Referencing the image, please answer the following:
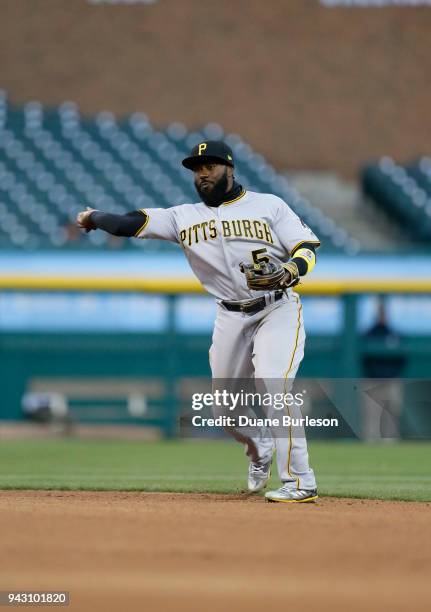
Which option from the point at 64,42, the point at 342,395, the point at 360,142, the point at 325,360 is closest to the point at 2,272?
the point at 325,360

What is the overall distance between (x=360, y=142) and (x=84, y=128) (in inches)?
196

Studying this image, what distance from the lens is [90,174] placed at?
1669 cm

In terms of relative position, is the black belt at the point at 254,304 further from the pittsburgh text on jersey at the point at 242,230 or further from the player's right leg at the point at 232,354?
the pittsburgh text on jersey at the point at 242,230

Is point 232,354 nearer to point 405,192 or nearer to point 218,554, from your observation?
point 218,554

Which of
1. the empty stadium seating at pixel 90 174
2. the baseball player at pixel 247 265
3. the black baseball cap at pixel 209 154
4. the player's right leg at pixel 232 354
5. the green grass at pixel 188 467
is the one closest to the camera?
the baseball player at pixel 247 265

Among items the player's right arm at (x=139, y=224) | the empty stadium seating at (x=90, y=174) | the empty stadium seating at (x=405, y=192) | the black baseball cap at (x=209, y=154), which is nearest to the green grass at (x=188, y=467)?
the player's right arm at (x=139, y=224)

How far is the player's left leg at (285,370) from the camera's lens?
5.68m

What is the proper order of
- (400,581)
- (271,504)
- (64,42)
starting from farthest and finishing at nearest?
(64,42) < (271,504) < (400,581)

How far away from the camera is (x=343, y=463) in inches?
359

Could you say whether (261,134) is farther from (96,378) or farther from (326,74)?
(96,378)

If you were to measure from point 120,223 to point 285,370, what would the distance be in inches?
44.2

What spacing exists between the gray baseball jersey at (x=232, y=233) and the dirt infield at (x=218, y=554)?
1114 millimetres

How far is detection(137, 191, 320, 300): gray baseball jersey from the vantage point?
19.5 ft
